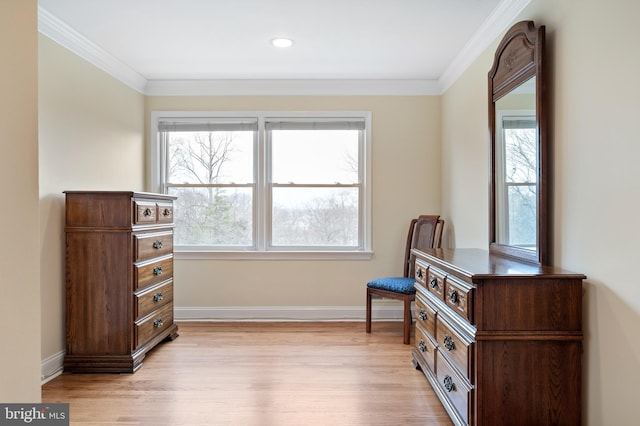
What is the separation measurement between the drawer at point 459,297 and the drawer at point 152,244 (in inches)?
87.0

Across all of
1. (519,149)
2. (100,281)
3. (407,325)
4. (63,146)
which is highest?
(63,146)

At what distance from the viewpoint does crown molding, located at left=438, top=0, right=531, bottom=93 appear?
259 cm

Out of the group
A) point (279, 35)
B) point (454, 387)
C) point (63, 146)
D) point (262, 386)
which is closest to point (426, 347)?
point (454, 387)

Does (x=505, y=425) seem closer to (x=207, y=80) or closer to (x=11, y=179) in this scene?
(x=11, y=179)

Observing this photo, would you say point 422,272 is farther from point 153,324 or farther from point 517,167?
point 153,324

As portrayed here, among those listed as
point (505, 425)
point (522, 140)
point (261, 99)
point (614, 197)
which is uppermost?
point (261, 99)

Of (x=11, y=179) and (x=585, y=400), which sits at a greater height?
(x=11, y=179)

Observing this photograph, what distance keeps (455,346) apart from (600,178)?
102 cm

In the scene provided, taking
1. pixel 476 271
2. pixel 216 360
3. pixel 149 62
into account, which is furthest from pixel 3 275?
pixel 149 62

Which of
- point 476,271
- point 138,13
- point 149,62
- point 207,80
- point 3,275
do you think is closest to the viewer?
point 3,275

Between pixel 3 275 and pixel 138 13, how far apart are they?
219cm

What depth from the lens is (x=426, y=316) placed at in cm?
270

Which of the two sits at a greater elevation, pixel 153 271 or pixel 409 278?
pixel 153 271

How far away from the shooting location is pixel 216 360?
3.20m
